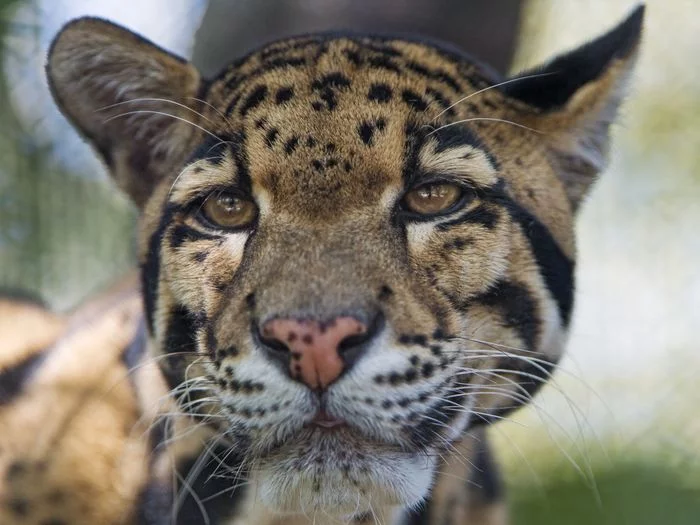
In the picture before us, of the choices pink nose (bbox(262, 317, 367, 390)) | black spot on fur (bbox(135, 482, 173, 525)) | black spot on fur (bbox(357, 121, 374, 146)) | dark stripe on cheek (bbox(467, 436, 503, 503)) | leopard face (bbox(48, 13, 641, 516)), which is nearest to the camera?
pink nose (bbox(262, 317, 367, 390))

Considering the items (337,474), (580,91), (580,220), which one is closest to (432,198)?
(580,91)

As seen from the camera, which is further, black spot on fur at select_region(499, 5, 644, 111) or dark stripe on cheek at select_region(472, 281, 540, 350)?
black spot on fur at select_region(499, 5, 644, 111)

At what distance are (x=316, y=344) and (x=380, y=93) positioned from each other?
3.52ft

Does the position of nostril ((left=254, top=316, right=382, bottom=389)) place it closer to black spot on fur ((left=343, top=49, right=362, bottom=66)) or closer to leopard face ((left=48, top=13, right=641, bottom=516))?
leopard face ((left=48, top=13, right=641, bottom=516))

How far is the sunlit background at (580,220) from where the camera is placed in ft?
18.3

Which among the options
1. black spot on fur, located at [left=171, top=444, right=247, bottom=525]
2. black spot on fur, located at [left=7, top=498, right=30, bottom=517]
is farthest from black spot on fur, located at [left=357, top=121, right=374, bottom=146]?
black spot on fur, located at [left=7, top=498, right=30, bottom=517]

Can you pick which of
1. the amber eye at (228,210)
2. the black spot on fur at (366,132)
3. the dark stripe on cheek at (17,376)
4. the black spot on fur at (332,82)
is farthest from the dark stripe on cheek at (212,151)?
the dark stripe on cheek at (17,376)

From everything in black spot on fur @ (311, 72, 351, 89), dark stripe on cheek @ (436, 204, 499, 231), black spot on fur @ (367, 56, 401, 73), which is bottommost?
dark stripe on cheek @ (436, 204, 499, 231)

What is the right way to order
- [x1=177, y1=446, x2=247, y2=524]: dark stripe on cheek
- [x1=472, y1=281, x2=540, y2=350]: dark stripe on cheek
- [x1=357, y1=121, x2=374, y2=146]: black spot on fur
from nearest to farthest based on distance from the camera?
[x1=357, y1=121, x2=374, y2=146]: black spot on fur, [x1=472, y1=281, x2=540, y2=350]: dark stripe on cheek, [x1=177, y1=446, x2=247, y2=524]: dark stripe on cheek

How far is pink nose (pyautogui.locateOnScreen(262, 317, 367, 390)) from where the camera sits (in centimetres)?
241

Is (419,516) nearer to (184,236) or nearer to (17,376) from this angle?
(184,236)

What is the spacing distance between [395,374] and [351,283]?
29 centimetres

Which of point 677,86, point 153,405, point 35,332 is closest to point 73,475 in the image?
point 153,405

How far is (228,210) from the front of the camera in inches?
122
